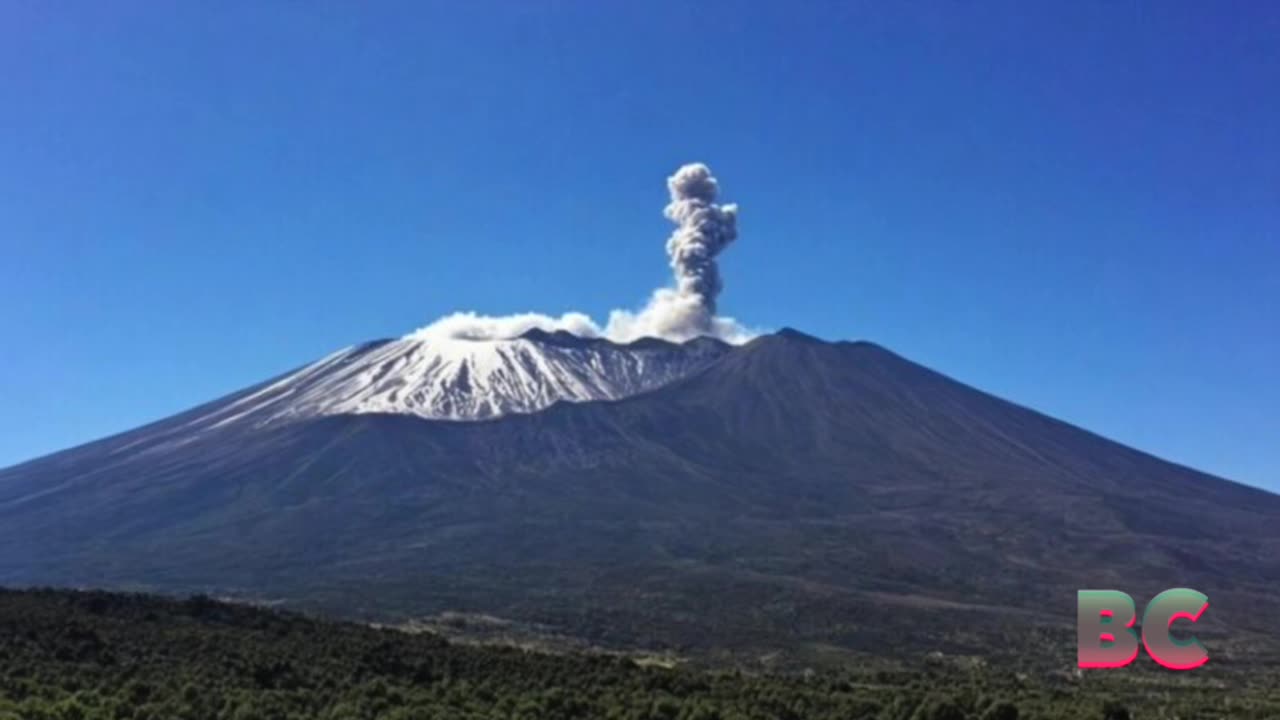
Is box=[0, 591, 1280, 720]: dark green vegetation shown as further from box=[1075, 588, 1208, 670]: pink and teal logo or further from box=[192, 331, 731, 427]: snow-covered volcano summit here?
box=[192, 331, 731, 427]: snow-covered volcano summit

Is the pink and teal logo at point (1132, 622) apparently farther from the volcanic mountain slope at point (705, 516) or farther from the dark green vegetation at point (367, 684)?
the volcanic mountain slope at point (705, 516)

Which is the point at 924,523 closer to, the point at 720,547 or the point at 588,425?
the point at 720,547

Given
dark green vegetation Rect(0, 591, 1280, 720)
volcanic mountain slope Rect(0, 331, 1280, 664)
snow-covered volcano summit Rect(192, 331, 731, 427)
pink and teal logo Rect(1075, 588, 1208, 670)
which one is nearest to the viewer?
dark green vegetation Rect(0, 591, 1280, 720)

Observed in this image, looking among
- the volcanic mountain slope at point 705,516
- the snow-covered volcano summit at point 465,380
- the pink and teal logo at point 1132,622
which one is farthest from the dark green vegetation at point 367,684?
the snow-covered volcano summit at point 465,380

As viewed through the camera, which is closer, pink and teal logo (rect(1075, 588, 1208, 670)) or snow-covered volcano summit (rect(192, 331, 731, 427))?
pink and teal logo (rect(1075, 588, 1208, 670))

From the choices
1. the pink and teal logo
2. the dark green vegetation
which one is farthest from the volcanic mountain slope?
the dark green vegetation

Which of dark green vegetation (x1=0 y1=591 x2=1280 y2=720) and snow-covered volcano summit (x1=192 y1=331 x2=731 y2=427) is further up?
snow-covered volcano summit (x1=192 y1=331 x2=731 y2=427)
